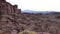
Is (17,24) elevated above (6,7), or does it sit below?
below

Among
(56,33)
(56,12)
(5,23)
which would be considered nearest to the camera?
(5,23)

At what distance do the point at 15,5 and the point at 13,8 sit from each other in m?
1.77

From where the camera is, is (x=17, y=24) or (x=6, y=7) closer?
(x=17, y=24)

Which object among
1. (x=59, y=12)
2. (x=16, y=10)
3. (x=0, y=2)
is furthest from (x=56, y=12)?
(x=0, y=2)

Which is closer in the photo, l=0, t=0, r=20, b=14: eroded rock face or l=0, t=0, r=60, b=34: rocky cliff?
l=0, t=0, r=60, b=34: rocky cliff

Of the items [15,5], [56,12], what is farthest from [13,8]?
[56,12]

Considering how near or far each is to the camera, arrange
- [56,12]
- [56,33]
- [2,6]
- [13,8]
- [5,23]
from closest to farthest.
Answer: [5,23] → [56,33] → [2,6] → [13,8] → [56,12]

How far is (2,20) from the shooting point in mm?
46156

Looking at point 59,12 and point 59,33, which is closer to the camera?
point 59,33

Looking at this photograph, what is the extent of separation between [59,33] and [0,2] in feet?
62.1

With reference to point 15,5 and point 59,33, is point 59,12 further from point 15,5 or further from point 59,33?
point 59,33

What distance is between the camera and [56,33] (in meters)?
53.9

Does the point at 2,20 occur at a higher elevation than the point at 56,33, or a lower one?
higher

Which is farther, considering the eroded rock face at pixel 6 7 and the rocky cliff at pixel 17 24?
the eroded rock face at pixel 6 7
